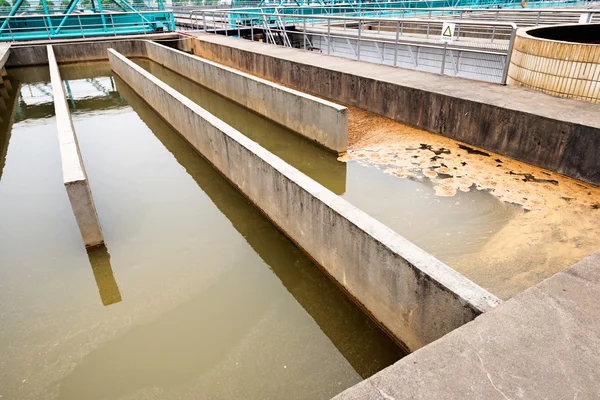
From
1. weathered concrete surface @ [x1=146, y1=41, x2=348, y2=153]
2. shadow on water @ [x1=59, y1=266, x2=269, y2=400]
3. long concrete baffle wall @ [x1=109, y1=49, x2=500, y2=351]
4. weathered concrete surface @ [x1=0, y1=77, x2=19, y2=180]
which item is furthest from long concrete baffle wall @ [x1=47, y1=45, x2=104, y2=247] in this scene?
weathered concrete surface @ [x1=146, y1=41, x2=348, y2=153]

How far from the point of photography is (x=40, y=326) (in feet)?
13.5

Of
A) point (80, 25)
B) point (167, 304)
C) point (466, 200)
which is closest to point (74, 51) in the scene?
point (80, 25)

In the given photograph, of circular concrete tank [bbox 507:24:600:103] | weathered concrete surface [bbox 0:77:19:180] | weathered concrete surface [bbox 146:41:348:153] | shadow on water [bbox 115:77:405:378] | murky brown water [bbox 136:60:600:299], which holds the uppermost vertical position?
circular concrete tank [bbox 507:24:600:103]

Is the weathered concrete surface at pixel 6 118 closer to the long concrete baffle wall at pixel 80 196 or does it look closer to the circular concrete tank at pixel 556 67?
the long concrete baffle wall at pixel 80 196

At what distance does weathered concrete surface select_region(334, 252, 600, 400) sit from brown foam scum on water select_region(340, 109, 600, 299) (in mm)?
1367

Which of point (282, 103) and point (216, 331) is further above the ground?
point (282, 103)

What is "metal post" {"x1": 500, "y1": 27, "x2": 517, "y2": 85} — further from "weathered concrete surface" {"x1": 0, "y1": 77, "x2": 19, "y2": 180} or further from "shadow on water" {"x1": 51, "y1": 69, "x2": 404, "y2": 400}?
"weathered concrete surface" {"x1": 0, "y1": 77, "x2": 19, "y2": 180}

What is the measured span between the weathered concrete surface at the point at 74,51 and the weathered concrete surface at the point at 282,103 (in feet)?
23.4

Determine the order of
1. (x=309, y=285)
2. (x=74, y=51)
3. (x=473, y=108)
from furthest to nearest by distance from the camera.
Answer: (x=74, y=51), (x=473, y=108), (x=309, y=285)

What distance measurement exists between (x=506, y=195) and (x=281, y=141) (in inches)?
192

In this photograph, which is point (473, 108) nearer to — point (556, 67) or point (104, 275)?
point (556, 67)

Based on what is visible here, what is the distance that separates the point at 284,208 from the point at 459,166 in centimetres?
323

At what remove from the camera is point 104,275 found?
4879mm

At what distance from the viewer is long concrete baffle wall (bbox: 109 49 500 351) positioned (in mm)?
3023
